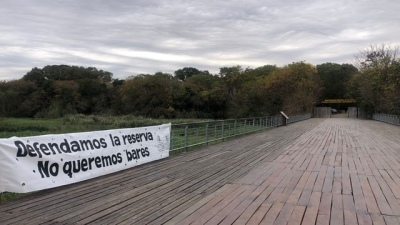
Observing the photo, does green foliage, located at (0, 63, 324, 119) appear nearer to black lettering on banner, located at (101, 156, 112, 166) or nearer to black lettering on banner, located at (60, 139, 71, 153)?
black lettering on banner, located at (101, 156, 112, 166)

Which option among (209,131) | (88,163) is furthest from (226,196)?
(209,131)

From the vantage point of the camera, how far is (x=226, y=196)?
5.84 m

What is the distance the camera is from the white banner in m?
5.43

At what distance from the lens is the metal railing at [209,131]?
11.4 m

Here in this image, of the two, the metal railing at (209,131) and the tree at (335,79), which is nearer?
the metal railing at (209,131)

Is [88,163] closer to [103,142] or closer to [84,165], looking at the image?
[84,165]

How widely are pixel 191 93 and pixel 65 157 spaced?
2387 inches

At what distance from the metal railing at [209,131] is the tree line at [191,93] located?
2780cm

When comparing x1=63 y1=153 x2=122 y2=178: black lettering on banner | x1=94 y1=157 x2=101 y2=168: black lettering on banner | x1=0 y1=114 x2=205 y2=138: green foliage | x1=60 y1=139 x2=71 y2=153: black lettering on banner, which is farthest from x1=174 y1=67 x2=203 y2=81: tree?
x1=60 y1=139 x2=71 y2=153: black lettering on banner

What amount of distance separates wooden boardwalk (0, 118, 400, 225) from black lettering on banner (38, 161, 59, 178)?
0.28 meters

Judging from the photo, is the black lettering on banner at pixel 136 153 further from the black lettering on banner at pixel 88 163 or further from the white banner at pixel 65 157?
the black lettering on banner at pixel 88 163

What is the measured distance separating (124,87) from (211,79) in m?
16.7

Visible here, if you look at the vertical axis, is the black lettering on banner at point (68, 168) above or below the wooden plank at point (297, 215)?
above

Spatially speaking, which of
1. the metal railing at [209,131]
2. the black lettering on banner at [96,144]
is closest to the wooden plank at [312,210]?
the black lettering on banner at [96,144]
